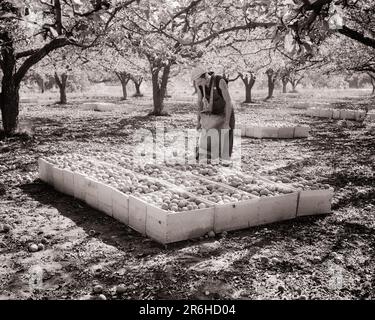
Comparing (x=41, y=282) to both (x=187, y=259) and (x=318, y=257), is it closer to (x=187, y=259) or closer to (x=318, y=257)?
(x=187, y=259)

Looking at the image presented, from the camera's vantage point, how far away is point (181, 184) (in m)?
7.32

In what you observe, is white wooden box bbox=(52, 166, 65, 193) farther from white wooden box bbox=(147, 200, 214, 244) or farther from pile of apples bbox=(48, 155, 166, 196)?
white wooden box bbox=(147, 200, 214, 244)

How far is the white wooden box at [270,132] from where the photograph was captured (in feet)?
51.8

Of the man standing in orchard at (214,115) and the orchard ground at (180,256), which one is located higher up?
the man standing in orchard at (214,115)

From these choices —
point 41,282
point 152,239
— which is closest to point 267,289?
point 152,239

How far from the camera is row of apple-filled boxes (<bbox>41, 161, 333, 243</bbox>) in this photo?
18.2 ft

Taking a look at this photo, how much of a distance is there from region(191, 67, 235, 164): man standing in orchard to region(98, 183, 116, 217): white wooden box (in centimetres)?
313

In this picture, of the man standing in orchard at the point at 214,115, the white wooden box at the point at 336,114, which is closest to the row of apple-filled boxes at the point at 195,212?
the man standing in orchard at the point at 214,115

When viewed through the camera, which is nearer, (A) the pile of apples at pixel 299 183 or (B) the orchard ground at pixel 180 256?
(B) the orchard ground at pixel 180 256

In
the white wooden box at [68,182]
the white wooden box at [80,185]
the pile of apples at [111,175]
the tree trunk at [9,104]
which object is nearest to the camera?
the pile of apples at [111,175]

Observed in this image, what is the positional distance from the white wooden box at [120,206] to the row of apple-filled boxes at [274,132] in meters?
10.2

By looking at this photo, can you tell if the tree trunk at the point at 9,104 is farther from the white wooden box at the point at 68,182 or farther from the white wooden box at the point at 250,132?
the white wooden box at the point at 250,132

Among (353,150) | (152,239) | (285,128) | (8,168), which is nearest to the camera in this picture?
(152,239)
